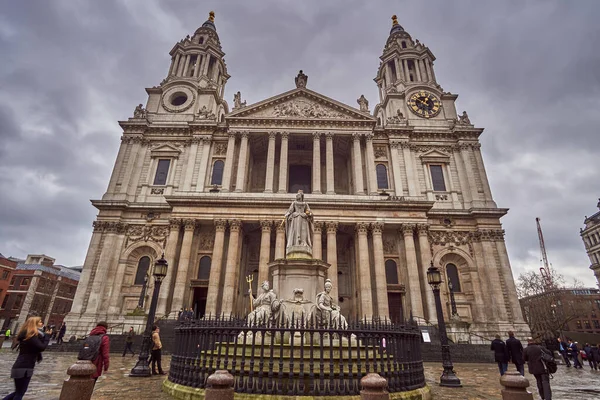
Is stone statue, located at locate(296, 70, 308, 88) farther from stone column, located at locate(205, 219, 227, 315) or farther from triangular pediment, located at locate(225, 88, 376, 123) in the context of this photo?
stone column, located at locate(205, 219, 227, 315)

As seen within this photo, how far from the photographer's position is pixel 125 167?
1180 inches

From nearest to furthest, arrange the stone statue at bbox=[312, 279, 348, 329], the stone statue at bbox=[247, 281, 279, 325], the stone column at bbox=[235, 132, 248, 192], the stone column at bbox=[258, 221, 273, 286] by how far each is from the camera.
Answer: the stone statue at bbox=[312, 279, 348, 329], the stone statue at bbox=[247, 281, 279, 325], the stone column at bbox=[258, 221, 273, 286], the stone column at bbox=[235, 132, 248, 192]

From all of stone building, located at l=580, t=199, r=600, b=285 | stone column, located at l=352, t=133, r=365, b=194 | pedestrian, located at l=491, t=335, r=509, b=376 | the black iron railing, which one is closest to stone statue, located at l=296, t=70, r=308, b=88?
stone column, located at l=352, t=133, r=365, b=194

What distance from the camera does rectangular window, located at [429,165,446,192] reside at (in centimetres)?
3031

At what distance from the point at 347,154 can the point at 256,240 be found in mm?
12603

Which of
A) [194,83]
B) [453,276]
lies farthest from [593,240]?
[194,83]

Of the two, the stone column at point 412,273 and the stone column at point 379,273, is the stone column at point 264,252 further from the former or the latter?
the stone column at point 412,273

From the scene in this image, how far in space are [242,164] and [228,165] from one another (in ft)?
4.04

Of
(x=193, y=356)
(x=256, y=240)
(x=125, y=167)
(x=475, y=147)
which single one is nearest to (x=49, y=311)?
(x=125, y=167)

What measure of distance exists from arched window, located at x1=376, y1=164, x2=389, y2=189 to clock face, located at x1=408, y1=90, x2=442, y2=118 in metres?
8.26

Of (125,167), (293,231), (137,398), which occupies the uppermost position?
(125,167)

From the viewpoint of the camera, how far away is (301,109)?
31.4 meters

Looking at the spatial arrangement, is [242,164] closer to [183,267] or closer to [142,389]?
[183,267]

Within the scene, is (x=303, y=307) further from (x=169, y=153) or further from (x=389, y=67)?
(x=389, y=67)
